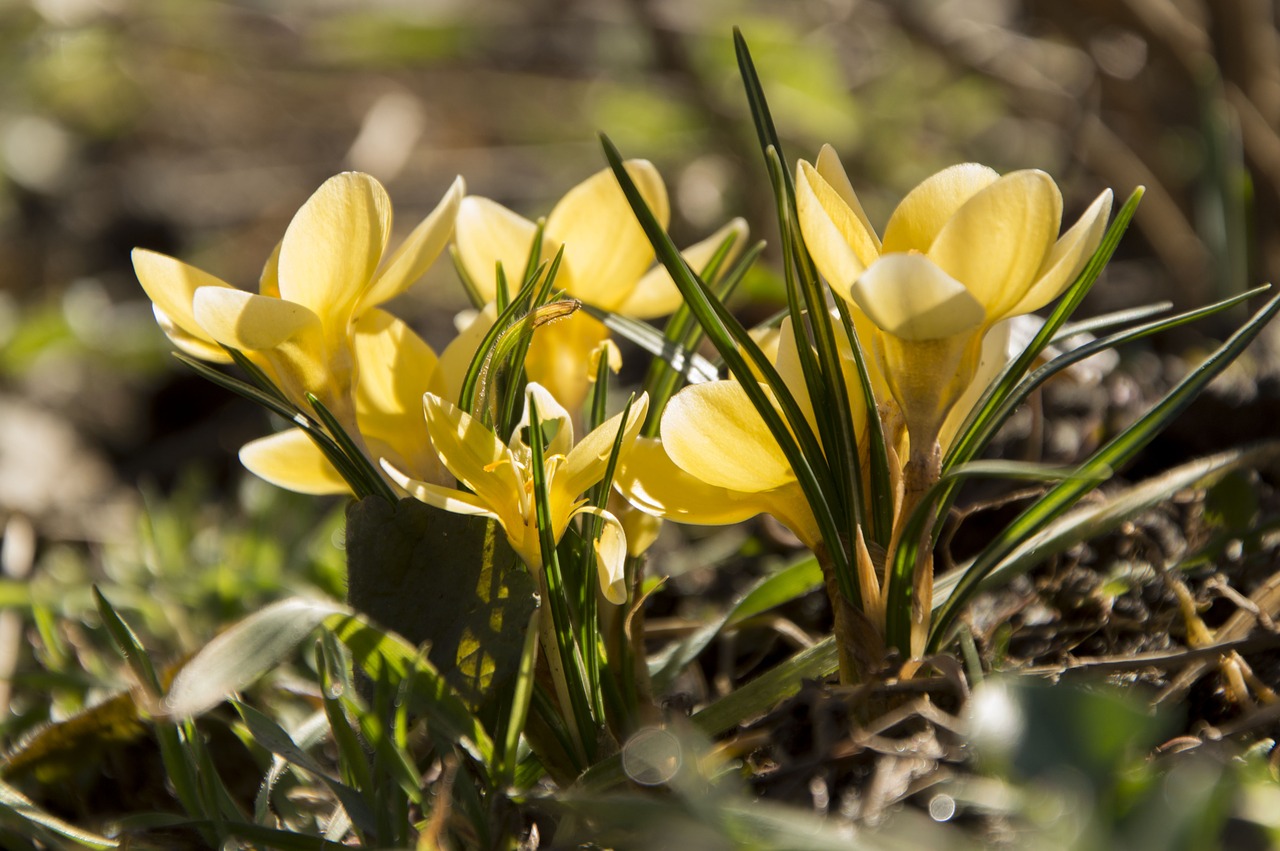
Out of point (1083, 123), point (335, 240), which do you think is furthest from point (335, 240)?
point (1083, 123)

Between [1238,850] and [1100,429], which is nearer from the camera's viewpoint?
[1238,850]

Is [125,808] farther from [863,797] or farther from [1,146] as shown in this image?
[1,146]

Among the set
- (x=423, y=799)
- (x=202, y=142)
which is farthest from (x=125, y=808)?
(x=202, y=142)

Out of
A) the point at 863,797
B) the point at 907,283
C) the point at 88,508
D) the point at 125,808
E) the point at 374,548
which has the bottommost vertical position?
the point at 88,508

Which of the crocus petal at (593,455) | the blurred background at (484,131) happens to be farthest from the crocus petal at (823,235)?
the blurred background at (484,131)

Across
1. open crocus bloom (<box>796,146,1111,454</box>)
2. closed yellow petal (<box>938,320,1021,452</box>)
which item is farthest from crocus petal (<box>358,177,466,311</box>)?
closed yellow petal (<box>938,320,1021,452</box>)

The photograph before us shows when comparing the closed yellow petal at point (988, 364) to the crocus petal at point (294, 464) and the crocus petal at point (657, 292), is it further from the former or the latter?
the crocus petal at point (294, 464)
